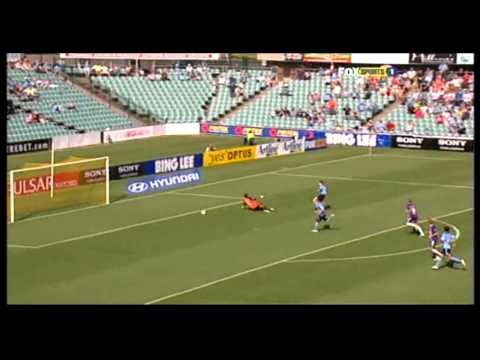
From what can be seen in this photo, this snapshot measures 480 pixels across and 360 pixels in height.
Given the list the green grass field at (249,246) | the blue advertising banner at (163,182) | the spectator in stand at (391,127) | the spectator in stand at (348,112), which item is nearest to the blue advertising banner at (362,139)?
the spectator in stand at (391,127)

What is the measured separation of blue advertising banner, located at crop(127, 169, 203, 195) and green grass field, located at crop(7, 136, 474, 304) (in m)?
0.66

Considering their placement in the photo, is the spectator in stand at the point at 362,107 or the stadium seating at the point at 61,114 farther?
the spectator in stand at the point at 362,107

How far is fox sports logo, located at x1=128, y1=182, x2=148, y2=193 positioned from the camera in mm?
43484

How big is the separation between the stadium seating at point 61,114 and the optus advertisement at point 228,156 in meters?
15.4

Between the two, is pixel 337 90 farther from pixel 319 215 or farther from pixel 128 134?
pixel 319 215

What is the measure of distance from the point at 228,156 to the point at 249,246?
2200cm

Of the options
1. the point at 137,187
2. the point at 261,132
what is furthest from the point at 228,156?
the point at 261,132

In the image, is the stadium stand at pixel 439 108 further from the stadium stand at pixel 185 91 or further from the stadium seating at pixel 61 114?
the stadium seating at pixel 61 114

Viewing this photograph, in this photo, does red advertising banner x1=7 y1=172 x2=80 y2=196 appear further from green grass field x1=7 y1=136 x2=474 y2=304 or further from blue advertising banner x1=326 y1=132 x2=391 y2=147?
blue advertising banner x1=326 y1=132 x2=391 y2=147

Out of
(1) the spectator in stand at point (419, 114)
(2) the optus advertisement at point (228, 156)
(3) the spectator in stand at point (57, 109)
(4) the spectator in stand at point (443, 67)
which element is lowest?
(2) the optus advertisement at point (228, 156)

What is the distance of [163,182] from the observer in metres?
45.0

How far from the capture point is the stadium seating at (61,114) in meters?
63.3

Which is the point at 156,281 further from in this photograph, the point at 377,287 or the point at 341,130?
the point at 341,130

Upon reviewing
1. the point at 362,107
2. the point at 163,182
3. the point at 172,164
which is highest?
the point at 362,107
